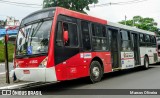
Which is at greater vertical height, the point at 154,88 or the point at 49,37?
the point at 49,37

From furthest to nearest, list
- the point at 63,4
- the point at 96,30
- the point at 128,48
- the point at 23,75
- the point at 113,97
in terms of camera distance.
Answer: the point at 63,4 < the point at 128,48 < the point at 96,30 < the point at 23,75 < the point at 113,97

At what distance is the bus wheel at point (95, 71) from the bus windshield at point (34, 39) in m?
2.82

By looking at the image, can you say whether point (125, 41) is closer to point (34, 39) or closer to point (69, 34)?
point (69, 34)

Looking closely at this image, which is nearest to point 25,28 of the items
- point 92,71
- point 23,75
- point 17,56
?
point 17,56

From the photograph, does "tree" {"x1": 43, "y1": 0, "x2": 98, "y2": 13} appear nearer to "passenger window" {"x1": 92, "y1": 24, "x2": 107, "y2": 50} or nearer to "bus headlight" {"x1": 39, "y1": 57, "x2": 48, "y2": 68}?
"passenger window" {"x1": 92, "y1": 24, "x2": 107, "y2": 50}

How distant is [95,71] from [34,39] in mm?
3296

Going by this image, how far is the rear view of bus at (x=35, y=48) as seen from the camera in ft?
30.8

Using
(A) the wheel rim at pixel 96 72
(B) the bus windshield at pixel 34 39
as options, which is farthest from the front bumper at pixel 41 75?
(A) the wheel rim at pixel 96 72

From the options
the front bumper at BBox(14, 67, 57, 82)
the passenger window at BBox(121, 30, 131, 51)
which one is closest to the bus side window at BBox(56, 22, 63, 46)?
the front bumper at BBox(14, 67, 57, 82)

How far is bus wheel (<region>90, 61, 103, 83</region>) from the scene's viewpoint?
11547 mm

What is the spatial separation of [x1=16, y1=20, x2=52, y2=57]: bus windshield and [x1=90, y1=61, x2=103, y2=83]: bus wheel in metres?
2.82

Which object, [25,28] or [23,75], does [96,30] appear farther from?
[23,75]

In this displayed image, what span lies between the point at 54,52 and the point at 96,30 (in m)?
3.52

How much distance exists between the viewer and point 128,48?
609 inches
